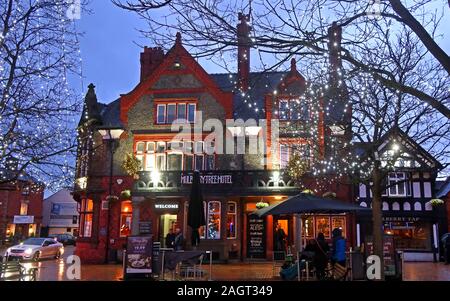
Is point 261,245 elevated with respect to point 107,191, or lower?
lower

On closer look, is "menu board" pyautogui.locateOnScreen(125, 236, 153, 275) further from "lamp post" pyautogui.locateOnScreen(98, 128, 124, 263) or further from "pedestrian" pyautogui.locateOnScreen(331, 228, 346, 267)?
"lamp post" pyautogui.locateOnScreen(98, 128, 124, 263)

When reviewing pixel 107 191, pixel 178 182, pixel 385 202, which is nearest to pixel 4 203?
pixel 107 191

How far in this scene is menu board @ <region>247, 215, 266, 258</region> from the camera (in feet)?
79.2

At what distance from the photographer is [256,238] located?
957 inches

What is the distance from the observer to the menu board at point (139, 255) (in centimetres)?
1419

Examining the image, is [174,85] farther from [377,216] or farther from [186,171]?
[377,216]

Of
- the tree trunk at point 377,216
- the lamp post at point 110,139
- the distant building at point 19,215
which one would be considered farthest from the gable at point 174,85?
the distant building at point 19,215

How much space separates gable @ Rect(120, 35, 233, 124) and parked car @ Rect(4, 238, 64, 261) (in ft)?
30.0

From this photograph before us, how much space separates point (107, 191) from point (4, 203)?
3071cm

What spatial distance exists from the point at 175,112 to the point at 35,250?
1147 centimetres

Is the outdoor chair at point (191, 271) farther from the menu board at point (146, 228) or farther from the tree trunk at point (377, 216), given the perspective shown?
the menu board at point (146, 228)

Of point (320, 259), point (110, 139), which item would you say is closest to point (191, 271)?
point (320, 259)
